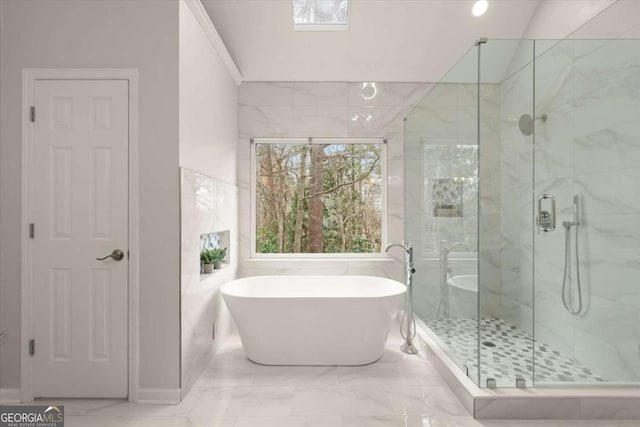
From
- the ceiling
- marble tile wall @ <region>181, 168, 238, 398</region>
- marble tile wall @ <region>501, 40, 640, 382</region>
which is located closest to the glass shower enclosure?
marble tile wall @ <region>501, 40, 640, 382</region>

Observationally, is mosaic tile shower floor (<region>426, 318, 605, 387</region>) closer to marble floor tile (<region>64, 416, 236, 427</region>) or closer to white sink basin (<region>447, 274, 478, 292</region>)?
white sink basin (<region>447, 274, 478, 292</region>)

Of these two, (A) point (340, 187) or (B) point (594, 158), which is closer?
(B) point (594, 158)

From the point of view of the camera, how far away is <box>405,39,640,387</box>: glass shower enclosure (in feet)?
6.89

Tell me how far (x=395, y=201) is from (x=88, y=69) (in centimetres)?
281

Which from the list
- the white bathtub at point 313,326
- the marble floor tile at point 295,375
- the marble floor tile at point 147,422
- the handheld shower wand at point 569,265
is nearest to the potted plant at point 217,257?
the white bathtub at point 313,326

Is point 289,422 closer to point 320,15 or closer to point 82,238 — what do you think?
point 82,238

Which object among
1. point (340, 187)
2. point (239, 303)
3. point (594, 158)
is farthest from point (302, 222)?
point (594, 158)

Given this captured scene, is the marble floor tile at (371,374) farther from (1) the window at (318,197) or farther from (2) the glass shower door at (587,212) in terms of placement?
(1) the window at (318,197)

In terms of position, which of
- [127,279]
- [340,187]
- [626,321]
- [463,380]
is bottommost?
[463,380]

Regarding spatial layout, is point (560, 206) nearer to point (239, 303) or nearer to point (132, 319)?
point (239, 303)

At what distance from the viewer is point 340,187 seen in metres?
3.91

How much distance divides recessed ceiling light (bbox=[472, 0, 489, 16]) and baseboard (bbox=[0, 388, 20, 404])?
4.39 metres

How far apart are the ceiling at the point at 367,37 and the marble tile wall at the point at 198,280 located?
4.49ft

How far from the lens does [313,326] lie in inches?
104
